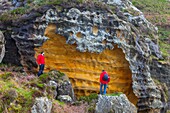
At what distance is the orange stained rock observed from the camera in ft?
59.0

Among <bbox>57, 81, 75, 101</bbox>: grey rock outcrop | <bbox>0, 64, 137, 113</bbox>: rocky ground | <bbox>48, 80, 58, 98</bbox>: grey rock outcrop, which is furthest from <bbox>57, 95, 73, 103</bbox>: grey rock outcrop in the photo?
<bbox>48, 80, 58, 98</bbox>: grey rock outcrop

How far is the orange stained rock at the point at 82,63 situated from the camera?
17984 millimetres

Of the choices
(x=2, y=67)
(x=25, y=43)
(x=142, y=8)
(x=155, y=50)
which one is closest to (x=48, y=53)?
(x=25, y=43)

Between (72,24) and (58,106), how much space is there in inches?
249

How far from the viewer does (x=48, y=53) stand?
18000mm

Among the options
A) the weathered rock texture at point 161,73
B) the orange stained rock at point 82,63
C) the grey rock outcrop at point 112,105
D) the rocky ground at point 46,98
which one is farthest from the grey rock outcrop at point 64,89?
the weathered rock texture at point 161,73

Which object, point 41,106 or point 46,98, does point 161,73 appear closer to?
point 46,98

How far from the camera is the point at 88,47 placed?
1773 cm

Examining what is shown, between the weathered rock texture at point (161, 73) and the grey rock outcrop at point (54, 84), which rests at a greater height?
the grey rock outcrop at point (54, 84)

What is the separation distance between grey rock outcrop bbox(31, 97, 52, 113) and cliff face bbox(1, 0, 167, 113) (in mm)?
5656

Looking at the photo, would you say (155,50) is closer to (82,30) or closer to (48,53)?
(82,30)

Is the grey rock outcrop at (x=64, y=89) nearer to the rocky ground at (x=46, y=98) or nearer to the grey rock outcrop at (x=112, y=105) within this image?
the rocky ground at (x=46, y=98)

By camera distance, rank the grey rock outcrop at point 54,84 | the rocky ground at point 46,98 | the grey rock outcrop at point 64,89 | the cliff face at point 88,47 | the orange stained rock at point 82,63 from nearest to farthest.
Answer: the rocky ground at point 46,98, the grey rock outcrop at point 54,84, the grey rock outcrop at point 64,89, the cliff face at point 88,47, the orange stained rock at point 82,63

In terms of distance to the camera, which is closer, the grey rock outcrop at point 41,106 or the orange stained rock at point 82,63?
the grey rock outcrop at point 41,106
